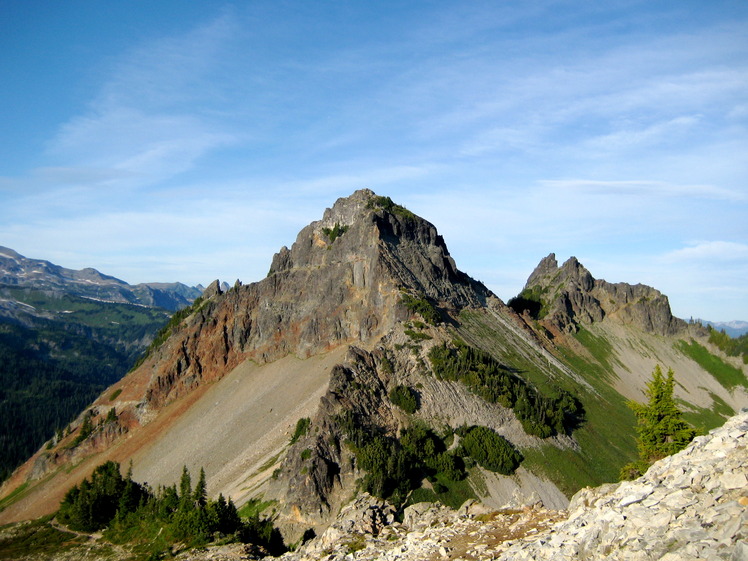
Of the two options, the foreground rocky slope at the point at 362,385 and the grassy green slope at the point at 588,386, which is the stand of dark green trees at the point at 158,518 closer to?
the foreground rocky slope at the point at 362,385

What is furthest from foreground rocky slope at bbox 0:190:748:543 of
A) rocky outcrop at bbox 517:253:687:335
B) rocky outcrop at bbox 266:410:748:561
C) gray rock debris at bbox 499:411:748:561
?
gray rock debris at bbox 499:411:748:561

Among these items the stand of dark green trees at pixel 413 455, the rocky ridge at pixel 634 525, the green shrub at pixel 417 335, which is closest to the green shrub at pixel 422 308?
the green shrub at pixel 417 335

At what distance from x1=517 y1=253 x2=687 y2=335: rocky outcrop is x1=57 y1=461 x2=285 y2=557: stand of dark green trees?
12324 centimetres

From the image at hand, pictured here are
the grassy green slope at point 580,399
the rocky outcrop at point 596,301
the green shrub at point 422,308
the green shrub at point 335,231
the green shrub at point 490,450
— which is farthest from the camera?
the rocky outcrop at point 596,301

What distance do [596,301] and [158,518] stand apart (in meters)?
149

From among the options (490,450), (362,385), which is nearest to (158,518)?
(362,385)

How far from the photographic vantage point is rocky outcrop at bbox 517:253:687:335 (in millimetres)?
174000

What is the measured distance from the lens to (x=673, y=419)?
199 ft

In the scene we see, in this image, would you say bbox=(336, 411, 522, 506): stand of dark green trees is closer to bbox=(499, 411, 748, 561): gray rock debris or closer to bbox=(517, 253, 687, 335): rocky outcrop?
bbox=(499, 411, 748, 561): gray rock debris

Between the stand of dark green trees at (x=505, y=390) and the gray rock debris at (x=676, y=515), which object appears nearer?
the gray rock debris at (x=676, y=515)

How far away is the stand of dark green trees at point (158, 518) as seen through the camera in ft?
187

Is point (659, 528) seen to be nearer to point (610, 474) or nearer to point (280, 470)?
point (280, 470)

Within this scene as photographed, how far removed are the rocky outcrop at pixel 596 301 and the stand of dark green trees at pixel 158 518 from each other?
12324cm

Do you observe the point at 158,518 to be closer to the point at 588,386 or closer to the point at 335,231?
the point at 335,231
